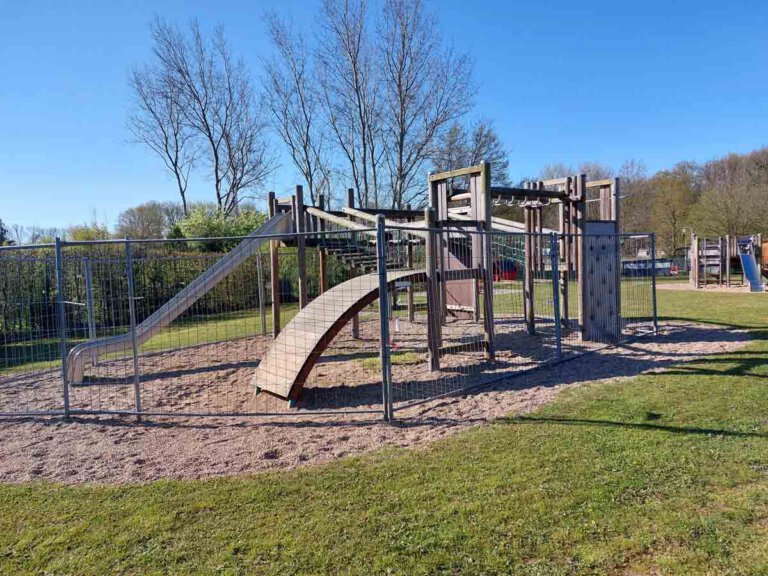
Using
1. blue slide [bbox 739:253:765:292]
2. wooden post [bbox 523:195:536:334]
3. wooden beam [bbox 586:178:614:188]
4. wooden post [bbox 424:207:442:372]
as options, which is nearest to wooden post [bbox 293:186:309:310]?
wooden post [bbox 424:207:442:372]

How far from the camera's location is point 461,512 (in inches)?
138

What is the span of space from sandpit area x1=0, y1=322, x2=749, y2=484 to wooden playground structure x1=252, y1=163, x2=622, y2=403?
1.07 metres

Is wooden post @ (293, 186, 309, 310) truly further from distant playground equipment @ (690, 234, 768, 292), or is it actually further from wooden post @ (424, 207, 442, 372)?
distant playground equipment @ (690, 234, 768, 292)

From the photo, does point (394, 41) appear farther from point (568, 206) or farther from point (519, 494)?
point (519, 494)

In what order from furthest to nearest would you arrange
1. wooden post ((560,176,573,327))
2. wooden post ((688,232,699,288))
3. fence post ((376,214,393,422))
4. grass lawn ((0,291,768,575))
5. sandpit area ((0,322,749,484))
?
1. wooden post ((688,232,699,288))
2. wooden post ((560,176,573,327))
3. fence post ((376,214,393,422))
4. sandpit area ((0,322,749,484))
5. grass lawn ((0,291,768,575))

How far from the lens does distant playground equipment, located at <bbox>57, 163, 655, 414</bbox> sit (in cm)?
676

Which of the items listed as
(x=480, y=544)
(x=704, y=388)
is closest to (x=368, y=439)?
(x=480, y=544)

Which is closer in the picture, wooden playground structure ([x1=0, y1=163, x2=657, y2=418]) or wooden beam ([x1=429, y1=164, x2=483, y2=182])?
wooden playground structure ([x1=0, y1=163, x2=657, y2=418])

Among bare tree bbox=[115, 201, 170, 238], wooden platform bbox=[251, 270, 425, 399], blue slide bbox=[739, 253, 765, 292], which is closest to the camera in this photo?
wooden platform bbox=[251, 270, 425, 399]

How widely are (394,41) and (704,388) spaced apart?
2342cm

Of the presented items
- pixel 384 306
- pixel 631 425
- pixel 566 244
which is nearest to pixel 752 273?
pixel 566 244

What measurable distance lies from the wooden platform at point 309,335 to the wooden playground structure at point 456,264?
16 mm

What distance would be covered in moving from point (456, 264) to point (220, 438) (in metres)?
6.50

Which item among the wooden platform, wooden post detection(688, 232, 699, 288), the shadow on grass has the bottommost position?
the shadow on grass
